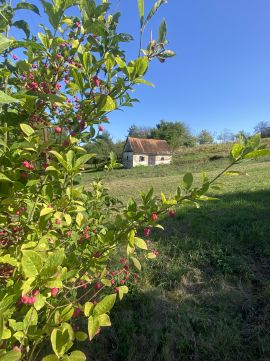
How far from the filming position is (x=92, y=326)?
1.05 metres

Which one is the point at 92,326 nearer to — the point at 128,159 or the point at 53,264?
the point at 53,264

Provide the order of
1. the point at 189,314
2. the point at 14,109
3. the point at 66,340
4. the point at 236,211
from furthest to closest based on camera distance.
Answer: the point at 236,211 < the point at 189,314 < the point at 14,109 < the point at 66,340

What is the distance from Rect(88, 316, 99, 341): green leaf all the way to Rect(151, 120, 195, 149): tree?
47.4m

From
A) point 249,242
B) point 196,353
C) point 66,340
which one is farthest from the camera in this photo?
point 249,242

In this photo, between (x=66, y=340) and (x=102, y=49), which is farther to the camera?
(x=102, y=49)

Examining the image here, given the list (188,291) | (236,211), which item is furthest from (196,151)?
(188,291)

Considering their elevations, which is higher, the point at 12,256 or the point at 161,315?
the point at 12,256

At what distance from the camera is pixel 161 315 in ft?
9.50

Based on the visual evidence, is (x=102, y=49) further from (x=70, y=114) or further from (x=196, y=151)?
(x=196, y=151)

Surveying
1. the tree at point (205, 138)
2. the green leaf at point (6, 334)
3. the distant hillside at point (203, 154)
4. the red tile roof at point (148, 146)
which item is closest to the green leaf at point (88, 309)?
the green leaf at point (6, 334)

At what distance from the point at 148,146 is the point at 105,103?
4307cm

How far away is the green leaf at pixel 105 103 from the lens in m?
1.14

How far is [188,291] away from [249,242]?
164 centimetres

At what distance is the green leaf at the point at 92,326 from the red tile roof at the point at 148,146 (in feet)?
133
